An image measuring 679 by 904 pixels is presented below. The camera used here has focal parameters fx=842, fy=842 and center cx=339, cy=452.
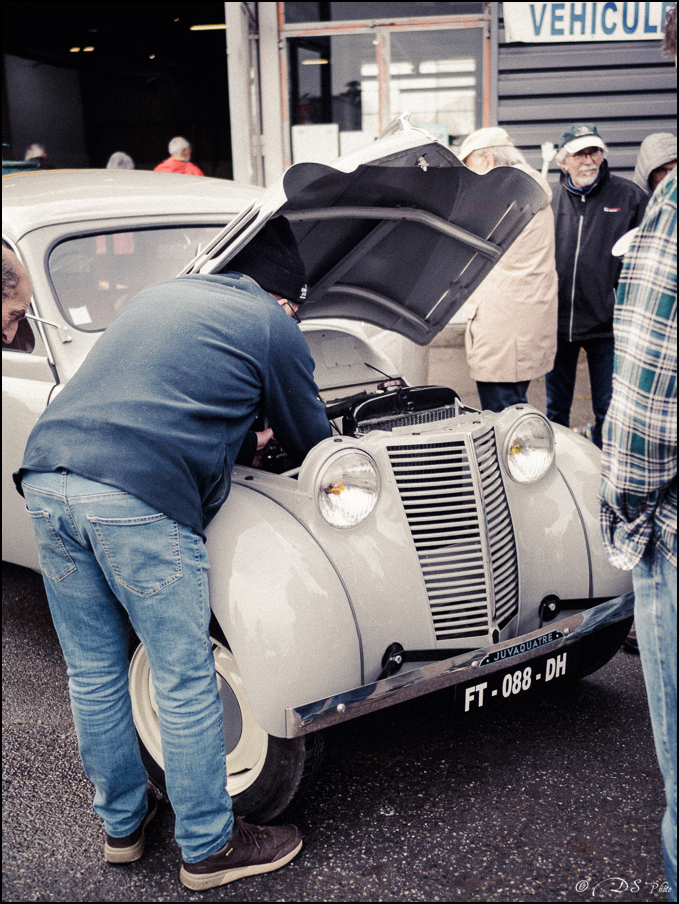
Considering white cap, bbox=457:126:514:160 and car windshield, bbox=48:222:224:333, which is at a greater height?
white cap, bbox=457:126:514:160

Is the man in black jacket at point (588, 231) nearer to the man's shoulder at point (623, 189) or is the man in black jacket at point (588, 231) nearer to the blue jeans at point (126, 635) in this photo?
the man's shoulder at point (623, 189)

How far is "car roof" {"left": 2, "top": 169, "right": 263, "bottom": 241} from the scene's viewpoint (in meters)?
3.56

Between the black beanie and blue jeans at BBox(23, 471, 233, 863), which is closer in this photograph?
blue jeans at BBox(23, 471, 233, 863)

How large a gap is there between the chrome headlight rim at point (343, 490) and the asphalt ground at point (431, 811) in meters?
0.59

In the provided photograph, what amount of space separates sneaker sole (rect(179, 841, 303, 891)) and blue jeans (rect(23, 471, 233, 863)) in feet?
0.22

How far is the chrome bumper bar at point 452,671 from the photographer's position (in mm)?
2193

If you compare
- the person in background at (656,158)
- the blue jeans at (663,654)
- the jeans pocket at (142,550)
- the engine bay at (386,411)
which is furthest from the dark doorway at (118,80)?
the blue jeans at (663,654)

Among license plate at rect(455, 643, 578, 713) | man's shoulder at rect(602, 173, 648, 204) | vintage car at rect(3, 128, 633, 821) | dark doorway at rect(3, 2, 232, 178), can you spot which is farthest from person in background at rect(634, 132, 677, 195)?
dark doorway at rect(3, 2, 232, 178)

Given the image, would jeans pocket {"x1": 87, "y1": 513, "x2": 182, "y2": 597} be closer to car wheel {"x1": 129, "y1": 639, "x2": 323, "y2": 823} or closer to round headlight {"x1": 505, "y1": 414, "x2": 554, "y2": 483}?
car wheel {"x1": 129, "y1": 639, "x2": 323, "y2": 823}

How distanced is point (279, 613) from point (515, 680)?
79 centimetres

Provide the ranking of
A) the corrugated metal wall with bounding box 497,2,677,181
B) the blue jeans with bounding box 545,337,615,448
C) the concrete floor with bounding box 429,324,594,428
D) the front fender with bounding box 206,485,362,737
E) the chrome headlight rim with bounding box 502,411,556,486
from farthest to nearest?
the corrugated metal wall with bounding box 497,2,677,181 → the concrete floor with bounding box 429,324,594,428 → the blue jeans with bounding box 545,337,615,448 → the chrome headlight rim with bounding box 502,411,556,486 → the front fender with bounding box 206,485,362,737

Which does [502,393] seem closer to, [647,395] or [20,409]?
[20,409]

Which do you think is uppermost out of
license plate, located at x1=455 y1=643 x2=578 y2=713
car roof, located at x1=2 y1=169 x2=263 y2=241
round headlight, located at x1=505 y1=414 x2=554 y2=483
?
car roof, located at x1=2 y1=169 x2=263 y2=241

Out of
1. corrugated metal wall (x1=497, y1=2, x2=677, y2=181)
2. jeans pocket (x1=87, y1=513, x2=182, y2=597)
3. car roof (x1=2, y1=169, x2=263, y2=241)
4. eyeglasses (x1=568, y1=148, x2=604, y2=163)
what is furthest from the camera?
corrugated metal wall (x1=497, y1=2, x2=677, y2=181)
